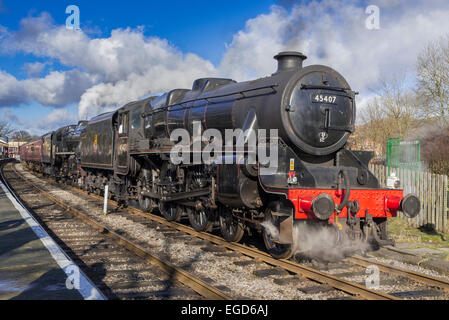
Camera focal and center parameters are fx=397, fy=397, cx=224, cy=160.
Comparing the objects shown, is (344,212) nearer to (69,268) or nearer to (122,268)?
(122,268)

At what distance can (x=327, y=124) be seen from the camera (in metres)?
6.62

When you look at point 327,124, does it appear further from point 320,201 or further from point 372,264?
point 372,264

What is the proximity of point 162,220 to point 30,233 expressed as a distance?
318 cm

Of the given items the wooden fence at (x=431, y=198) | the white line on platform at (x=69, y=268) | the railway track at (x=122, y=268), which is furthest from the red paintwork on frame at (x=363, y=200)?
the wooden fence at (x=431, y=198)

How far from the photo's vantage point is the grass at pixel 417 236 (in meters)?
7.87

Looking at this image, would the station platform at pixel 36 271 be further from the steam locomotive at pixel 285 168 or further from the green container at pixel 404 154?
the green container at pixel 404 154

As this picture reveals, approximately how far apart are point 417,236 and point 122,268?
237 inches

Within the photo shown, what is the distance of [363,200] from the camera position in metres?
6.20

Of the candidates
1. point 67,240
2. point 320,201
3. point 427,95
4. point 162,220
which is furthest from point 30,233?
point 427,95

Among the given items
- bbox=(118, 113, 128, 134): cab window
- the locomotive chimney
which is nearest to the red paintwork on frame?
the locomotive chimney

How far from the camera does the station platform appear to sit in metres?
4.48

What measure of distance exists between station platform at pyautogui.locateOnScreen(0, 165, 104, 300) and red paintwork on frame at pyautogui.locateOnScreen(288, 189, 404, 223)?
9.55 feet

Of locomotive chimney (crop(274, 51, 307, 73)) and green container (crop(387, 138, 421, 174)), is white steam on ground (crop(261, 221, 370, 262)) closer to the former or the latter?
locomotive chimney (crop(274, 51, 307, 73))

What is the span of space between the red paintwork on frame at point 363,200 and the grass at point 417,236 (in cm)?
201
